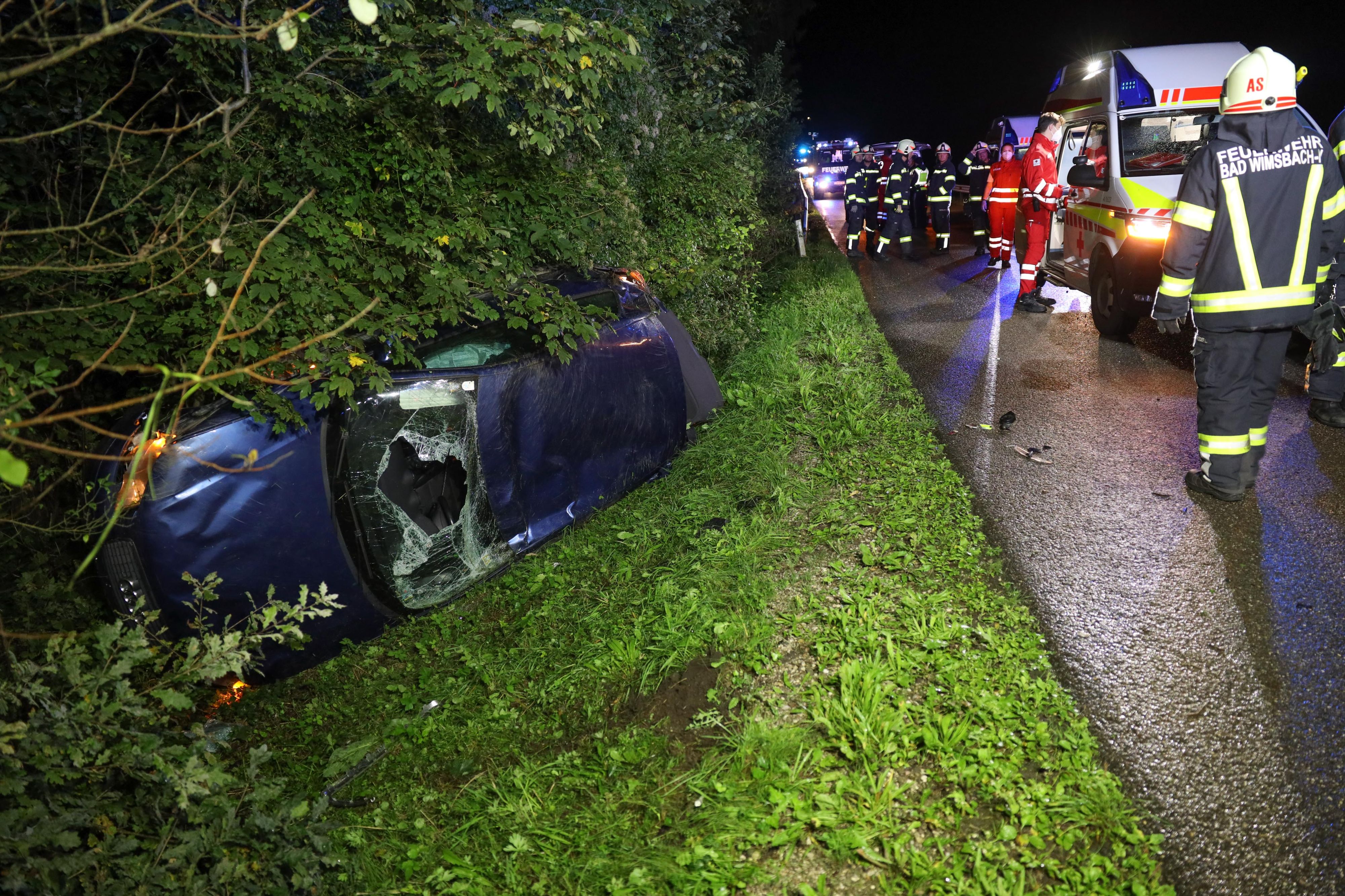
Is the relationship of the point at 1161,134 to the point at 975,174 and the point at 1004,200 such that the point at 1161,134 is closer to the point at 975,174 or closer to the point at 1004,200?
the point at 1004,200

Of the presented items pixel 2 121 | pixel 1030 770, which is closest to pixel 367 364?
pixel 2 121

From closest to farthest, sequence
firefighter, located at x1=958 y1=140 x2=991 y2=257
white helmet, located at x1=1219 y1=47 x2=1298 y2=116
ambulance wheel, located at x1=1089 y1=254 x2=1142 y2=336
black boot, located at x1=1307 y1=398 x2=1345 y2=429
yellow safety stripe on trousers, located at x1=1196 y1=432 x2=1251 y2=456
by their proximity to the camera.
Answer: white helmet, located at x1=1219 y1=47 x2=1298 y2=116 → yellow safety stripe on trousers, located at x1=1196 y1=432 x2=1251 y2=456 → black boot, located at x1=1307 y1=398 x2=1345 y2=429 → ambulance wheel, located at x1=1089 y1=254 x2=1142 y2=336 → firefighter, located at x1=958 y1=140 x2=991 y2=257

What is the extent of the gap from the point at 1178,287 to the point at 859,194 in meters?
10.4

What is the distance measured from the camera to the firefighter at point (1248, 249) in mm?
3803

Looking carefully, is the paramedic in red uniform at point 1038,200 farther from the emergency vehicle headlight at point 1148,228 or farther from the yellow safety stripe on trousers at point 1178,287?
the yellow safety stripe on trousers at point 1178,287

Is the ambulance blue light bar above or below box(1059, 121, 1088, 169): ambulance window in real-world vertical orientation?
above

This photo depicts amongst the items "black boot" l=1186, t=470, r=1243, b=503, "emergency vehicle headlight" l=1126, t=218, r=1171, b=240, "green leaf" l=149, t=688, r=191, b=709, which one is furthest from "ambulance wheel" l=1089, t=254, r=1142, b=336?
"green leaf" l=149, t=688, r=191, b=709

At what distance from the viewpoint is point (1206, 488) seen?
412 centimetres

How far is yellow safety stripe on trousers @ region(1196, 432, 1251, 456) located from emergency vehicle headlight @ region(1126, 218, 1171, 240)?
3.00 m

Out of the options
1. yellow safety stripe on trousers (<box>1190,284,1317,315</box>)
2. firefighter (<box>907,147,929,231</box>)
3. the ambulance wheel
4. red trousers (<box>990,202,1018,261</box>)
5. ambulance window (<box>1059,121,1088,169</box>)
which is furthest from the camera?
firefighter (<box>907,147,929,231</box>)

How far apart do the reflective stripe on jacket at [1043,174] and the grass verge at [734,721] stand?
5362mm

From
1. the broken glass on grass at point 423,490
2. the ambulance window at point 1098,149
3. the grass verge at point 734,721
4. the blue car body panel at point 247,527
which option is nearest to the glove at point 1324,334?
the grass verge at point 734,721

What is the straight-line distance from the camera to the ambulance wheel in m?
6.79

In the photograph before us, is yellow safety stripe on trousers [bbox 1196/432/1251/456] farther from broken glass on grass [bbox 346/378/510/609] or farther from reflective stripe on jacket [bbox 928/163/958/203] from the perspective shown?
reflective stripe on jacket [bbox 928/163/958/203]
